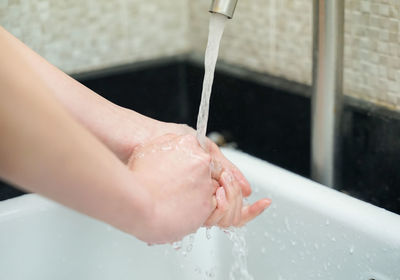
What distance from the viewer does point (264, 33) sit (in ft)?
3.94

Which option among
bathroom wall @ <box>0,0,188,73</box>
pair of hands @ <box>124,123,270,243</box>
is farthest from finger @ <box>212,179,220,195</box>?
bathroom wall @ <box>0,0,188,73</box>

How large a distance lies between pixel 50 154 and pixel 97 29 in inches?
27.5

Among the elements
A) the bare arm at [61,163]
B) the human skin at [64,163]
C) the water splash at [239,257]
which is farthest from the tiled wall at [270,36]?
the bare arm at [61,163]

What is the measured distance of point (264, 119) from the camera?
1.22 metres

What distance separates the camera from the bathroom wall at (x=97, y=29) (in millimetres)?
1161

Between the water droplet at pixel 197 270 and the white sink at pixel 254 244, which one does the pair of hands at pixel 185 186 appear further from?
the water droplet at pixel 197 270

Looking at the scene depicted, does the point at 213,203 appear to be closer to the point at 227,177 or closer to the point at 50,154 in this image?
the point at 227,177

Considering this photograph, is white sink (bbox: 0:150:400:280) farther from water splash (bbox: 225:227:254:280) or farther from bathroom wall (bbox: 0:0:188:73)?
bathroom wall (bbox: 0:0:188:73)

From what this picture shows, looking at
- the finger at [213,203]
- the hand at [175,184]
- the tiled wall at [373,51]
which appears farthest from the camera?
the tiled wall at [373,51]

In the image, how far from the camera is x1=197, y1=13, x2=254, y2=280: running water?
2.55ft

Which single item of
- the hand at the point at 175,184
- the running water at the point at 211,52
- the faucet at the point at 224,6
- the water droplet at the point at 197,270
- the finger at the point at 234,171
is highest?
the faucet at the point at 224,6

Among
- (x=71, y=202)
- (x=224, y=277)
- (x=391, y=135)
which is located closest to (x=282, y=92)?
(x=391, y=135)

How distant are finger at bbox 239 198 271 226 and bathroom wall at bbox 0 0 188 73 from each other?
1.69 feet

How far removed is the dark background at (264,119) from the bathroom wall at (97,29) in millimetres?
34
